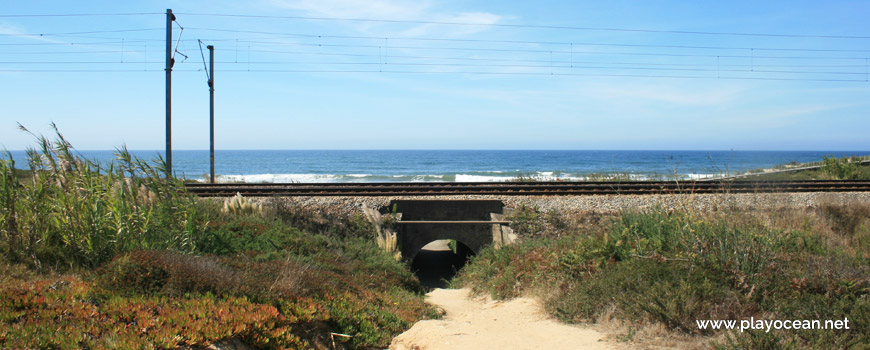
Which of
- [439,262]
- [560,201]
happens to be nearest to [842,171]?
[560,201]

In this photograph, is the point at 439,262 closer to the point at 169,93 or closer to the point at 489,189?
the point at 489,189

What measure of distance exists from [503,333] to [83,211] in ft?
18.8

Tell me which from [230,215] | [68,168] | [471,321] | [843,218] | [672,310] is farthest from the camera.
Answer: [843,218]

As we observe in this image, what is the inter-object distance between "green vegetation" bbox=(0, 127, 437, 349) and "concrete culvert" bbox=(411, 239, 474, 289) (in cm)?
597

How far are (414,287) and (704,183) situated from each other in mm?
11408

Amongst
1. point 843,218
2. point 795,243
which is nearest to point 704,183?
point 843,218

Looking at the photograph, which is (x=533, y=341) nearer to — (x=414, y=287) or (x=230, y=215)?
(x=414, y=287)

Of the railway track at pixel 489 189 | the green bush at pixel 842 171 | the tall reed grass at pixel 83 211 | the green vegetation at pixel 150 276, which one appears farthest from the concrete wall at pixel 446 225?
the green bush at pixel 842 171

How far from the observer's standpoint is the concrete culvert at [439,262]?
16.2m

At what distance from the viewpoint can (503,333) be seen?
638 cm

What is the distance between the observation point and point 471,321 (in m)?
7.27

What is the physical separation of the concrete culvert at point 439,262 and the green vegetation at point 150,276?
5967mm

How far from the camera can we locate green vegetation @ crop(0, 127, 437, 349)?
487cm

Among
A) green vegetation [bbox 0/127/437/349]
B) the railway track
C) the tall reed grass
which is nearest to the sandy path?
green vegetation [bbox 0/127/437/349]
